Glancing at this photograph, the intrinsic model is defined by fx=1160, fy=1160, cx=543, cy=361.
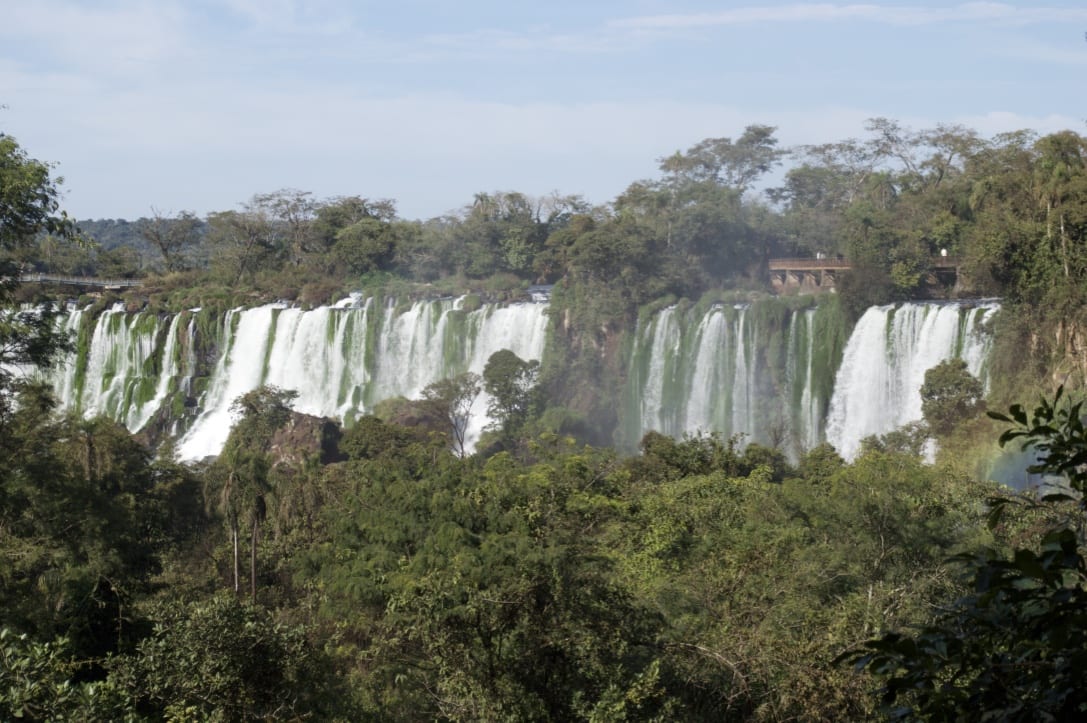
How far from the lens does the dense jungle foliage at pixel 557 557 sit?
18.2 feet

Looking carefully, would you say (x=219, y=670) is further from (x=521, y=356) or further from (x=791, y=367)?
(x=521, y=356)

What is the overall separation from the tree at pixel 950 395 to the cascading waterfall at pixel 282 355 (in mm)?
12841

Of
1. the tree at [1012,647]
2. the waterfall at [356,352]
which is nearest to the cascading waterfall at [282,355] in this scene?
the waterfall at [356,352]

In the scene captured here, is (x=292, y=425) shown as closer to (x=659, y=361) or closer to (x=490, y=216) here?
(x=659, y=361)

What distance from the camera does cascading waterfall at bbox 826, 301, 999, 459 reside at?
24484 millimetres

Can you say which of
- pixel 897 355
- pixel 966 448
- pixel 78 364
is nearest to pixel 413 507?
pixel 966 448

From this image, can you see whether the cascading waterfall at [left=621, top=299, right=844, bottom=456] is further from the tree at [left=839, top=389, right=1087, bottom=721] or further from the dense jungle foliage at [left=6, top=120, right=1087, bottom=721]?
the tree at [left=839, top=389, right=1087, bottom=721]

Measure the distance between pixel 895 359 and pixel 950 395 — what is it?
7.20 ft

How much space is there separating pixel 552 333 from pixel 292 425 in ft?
26.1

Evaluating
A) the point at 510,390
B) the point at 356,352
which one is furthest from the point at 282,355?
the point at 510,390

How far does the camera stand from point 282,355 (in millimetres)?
36812

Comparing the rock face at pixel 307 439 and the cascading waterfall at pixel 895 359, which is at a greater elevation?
the cascading waterfall at pixel 895 359

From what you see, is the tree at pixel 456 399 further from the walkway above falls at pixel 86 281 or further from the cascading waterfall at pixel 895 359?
the walkway above falls at pixel 86 281

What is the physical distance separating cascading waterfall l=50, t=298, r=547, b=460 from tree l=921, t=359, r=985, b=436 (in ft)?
42.1
